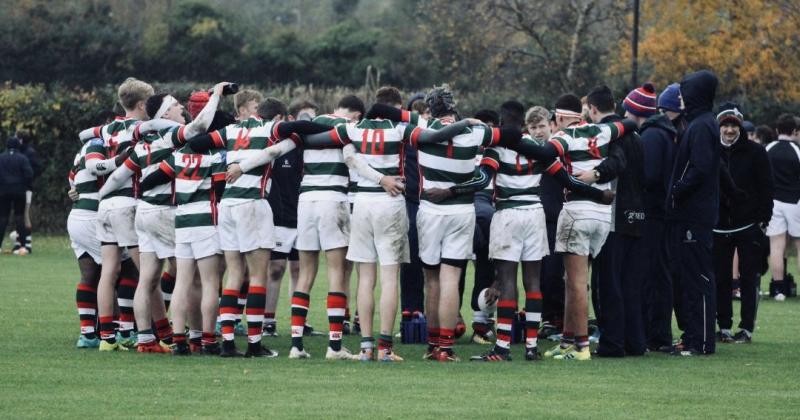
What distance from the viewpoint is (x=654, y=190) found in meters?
12.7

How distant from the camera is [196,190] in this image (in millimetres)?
11867

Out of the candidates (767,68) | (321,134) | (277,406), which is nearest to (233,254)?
(321,134)

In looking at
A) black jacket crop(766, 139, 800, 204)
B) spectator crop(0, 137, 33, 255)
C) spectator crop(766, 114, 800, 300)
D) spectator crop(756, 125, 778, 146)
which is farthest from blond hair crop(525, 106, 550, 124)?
spectator crop(0, 137, 33, 255)

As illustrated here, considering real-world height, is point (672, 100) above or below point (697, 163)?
above

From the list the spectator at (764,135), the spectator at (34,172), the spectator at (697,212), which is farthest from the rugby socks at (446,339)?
the spectator at (34,172)

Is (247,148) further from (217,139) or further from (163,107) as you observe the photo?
(163,107)

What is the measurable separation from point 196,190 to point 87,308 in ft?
6.31

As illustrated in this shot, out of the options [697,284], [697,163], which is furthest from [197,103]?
[697,284]

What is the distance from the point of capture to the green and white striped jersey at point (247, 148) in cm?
1172

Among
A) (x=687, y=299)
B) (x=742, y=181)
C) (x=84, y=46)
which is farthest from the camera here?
(x=84, y=46)

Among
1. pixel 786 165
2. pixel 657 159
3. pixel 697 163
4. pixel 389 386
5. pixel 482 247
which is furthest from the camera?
pixel 786 165

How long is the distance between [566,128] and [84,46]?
4913 cm

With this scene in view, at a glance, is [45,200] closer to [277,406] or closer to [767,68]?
[767,68]

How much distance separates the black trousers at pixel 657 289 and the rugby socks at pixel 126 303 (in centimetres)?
481
